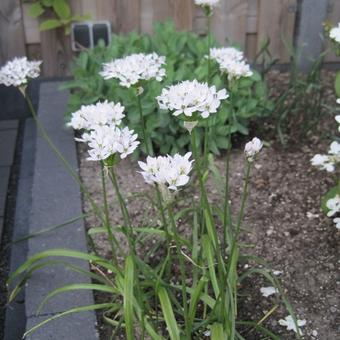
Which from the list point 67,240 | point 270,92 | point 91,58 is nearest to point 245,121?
point 270,92

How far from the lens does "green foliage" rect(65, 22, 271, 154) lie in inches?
114

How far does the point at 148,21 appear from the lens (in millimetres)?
3793

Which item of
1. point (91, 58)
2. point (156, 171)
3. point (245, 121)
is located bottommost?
point (245, 121)

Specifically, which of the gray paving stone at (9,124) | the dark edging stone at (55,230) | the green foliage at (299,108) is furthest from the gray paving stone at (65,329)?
the gray paving stone at (9,124)

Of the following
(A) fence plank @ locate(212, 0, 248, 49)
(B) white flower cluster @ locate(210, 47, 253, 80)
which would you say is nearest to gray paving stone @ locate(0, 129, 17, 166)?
(A) fence plank @ locate(212, 0, 248, 49)

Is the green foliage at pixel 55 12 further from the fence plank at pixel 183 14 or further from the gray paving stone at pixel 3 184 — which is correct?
the gray paving stone at pixel 3 184

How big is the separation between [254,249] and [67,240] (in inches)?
26.9

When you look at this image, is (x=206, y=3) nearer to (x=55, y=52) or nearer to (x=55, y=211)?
(x=55, y=211)

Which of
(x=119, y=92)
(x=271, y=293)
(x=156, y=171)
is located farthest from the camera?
(x=119, y=92)

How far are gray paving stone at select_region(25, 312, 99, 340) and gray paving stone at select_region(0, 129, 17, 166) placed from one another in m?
1.51

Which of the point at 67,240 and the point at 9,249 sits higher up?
the point at 67,240

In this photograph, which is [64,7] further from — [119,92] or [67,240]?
[67,240]

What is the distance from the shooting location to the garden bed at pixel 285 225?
83.4 inches

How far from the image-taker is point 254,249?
7.82 ft
